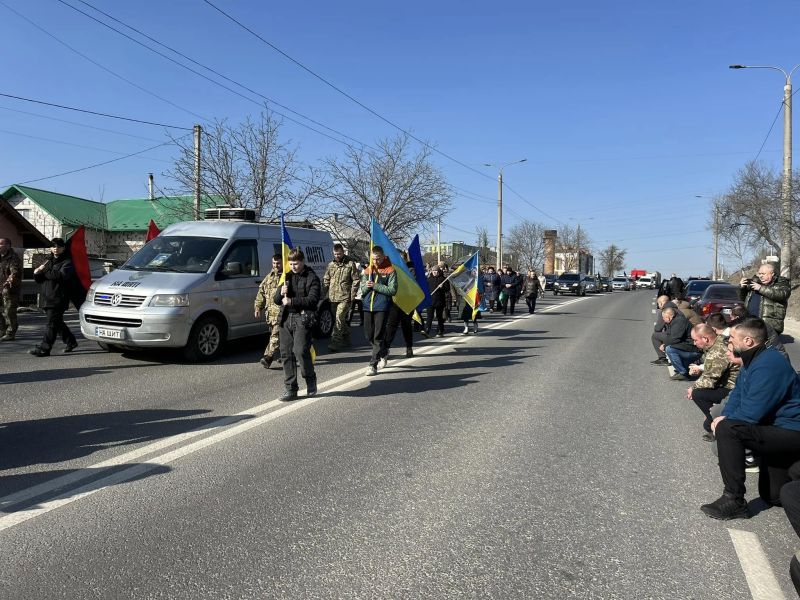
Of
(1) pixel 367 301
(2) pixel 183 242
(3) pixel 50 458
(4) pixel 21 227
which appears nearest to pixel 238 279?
(2) pixel 183 242

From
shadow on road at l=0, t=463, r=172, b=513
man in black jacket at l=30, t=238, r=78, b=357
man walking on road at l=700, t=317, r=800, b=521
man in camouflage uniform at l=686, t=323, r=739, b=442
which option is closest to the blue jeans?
man in camouflage uniform at l=686, t=323, r=739, b=442

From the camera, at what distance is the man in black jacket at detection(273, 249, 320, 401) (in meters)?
7.12

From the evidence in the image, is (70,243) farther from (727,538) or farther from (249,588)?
(727,538)

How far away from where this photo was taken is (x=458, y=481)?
461 cm

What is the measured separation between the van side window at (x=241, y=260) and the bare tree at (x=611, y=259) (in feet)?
428

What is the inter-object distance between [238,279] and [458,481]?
22.9ft

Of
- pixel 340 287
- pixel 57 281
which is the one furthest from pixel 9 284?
pixel 340 287

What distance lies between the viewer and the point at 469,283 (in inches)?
613

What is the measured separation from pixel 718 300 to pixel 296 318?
13.4 meters

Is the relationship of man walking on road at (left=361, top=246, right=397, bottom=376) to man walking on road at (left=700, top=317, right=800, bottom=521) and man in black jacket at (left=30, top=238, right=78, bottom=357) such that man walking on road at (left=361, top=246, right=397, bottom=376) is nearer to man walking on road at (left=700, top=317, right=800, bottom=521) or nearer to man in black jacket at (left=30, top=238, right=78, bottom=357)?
man in black jacket at (left=30, top=238, right=78, bottom=357)

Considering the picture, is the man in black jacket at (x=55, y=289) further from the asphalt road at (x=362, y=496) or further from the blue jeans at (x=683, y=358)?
the blue jeans at (x=683, y=358)

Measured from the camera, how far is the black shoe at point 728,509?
4.05 m

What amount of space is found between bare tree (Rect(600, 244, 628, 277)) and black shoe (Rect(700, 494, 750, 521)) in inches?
5331

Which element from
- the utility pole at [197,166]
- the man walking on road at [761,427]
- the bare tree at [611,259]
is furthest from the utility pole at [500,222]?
the bare tree at [611,259]
